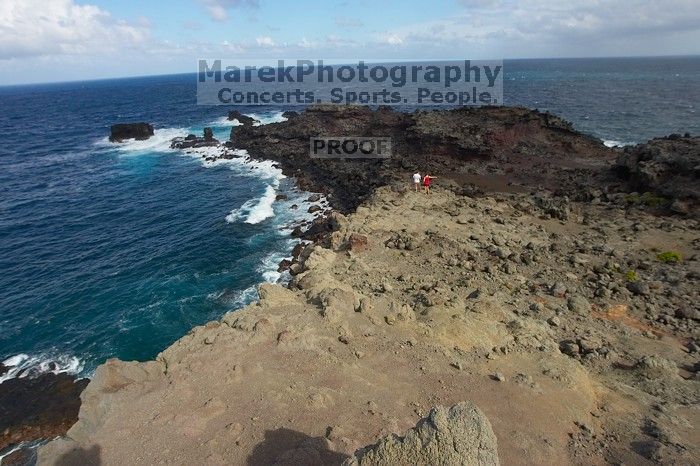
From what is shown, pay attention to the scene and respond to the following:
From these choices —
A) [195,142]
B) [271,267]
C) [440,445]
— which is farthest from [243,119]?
[440,445]

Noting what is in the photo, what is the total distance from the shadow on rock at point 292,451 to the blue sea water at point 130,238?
15.4 m

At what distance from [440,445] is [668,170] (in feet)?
124

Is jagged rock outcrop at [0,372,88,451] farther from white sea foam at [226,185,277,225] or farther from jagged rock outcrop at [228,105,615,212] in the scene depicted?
jagged rock outcrop at [228,105,615,212]

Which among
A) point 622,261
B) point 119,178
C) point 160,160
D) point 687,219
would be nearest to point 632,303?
point 622,261

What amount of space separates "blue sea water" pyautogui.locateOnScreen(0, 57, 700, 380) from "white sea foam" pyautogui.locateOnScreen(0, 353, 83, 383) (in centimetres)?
8

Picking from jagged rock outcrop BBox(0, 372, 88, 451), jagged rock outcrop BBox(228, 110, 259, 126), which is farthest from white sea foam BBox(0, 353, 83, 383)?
jagged rock outcrop BBox(228, 110, 259, 126)

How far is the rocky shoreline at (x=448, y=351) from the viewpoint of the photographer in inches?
495

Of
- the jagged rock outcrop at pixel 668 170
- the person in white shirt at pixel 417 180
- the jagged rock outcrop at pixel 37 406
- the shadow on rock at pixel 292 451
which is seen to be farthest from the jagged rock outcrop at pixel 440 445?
the jagged rock outcrop at pixel 668 170

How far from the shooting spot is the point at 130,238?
39.5m

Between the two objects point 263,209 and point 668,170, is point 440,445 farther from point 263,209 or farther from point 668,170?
point 263,209

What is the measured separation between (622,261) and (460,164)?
85.7ft

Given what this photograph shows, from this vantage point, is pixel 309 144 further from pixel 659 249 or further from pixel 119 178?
pixel 659 249

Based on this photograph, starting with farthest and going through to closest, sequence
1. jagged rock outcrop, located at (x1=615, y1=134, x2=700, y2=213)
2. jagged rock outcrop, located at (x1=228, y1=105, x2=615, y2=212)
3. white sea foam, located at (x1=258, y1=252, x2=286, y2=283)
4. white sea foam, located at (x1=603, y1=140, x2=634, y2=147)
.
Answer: white sea foam, located at (x1=603, y1=140, x2=634, y2=147)
jagged rock outcrop, located at (x1=228, y1=105, x2=615, y2=212)
jagged rock outcrop, located at (x1=615, y1=134, x2=700, y2=213)
white sea foam, located at (x1=258, y1=252, x2=286, y2=283)

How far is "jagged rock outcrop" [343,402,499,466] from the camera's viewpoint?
870 centimetres
